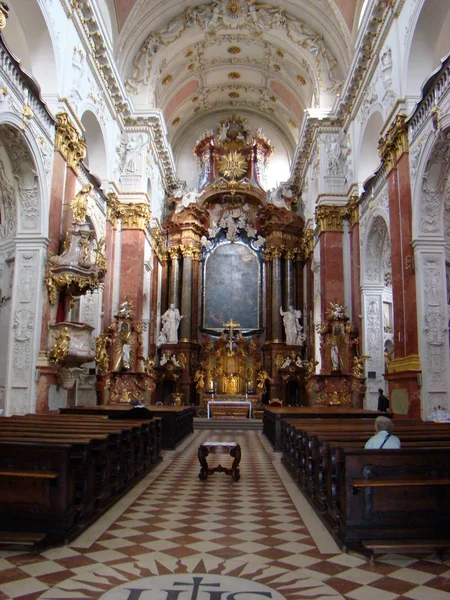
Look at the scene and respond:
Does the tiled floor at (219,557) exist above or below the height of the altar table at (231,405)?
below

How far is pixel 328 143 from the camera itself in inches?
800

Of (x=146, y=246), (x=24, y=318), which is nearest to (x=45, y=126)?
(x=24, y=318)

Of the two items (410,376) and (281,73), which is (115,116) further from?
(410,376)

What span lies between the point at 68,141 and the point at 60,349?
16.8 feet

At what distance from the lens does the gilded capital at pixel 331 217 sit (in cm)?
1930

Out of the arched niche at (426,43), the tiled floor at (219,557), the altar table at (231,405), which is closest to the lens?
the tiled floor at (219,557)

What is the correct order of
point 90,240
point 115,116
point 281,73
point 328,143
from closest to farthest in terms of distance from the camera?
1. point 90,240
2. point 115,116
3. point 328,143
4. point 281,73

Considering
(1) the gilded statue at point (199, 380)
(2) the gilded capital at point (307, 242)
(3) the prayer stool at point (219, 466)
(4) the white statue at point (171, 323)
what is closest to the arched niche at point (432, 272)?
(3) the prayer stool at point (219, 466)

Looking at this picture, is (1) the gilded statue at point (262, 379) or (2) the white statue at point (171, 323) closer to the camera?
(1) the gilded statue at point (262, 379)

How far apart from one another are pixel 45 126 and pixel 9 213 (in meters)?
2.06

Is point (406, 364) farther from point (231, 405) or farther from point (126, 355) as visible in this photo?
point (231, 405)

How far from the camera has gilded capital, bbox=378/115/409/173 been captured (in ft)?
42.0

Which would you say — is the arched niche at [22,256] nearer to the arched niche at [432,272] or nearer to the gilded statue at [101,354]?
the gilded statue at [101,354]

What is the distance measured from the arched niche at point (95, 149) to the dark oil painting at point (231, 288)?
9.78 m
